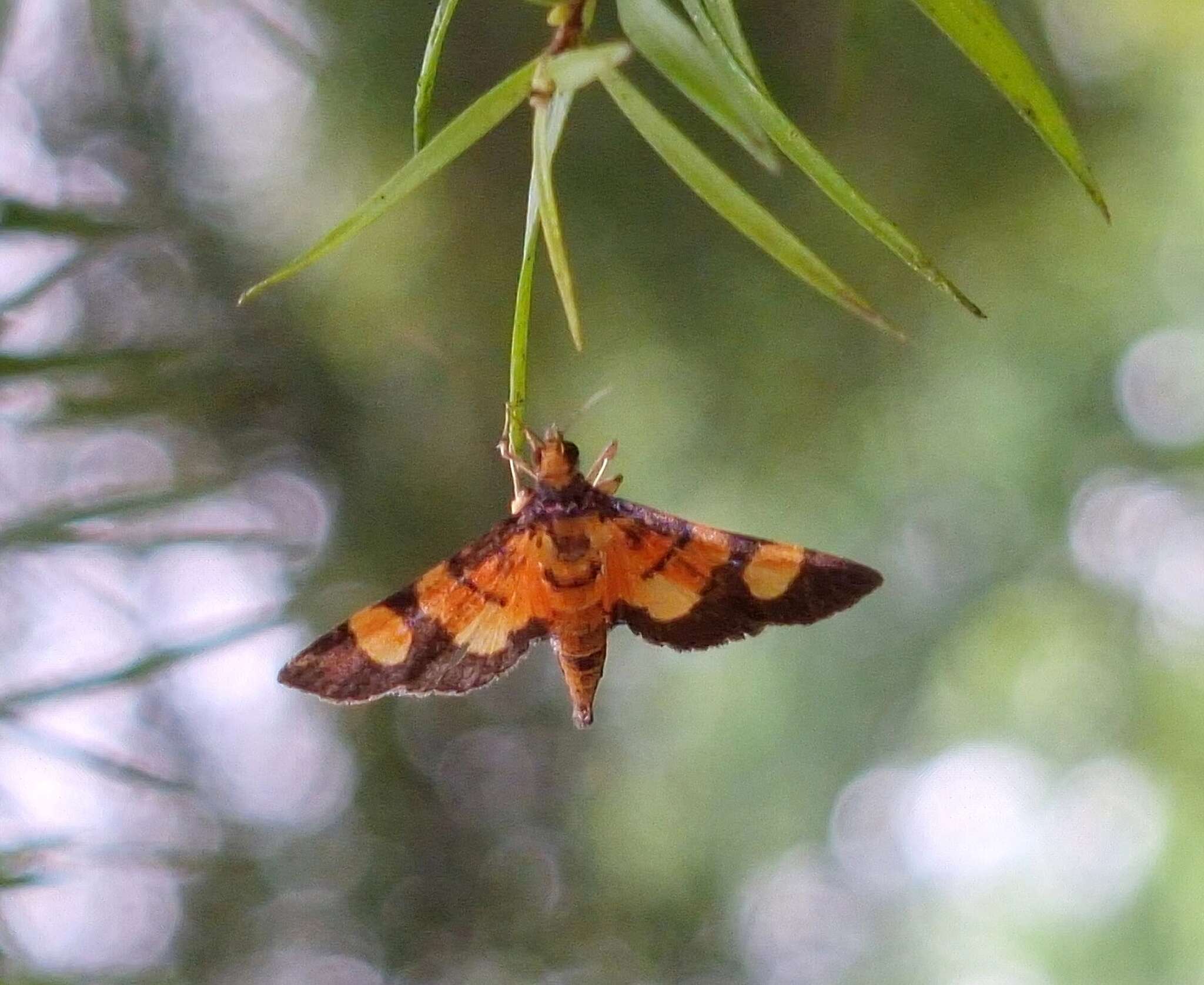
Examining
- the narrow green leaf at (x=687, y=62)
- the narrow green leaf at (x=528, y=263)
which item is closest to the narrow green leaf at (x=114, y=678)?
the narrow green leaf at (x=528, y=263)

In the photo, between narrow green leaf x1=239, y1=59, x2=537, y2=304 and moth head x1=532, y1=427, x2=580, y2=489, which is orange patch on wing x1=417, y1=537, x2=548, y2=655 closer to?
moth head x1=532, y1=427, x2=580, y2=489

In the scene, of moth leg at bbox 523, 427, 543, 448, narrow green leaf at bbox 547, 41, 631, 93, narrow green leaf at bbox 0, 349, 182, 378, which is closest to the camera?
narrow green leaf at bbox 547, 41, 631, 93

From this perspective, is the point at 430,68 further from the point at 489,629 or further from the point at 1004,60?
the point at 489,629

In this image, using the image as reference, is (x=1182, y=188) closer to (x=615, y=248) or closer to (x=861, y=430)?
(x=861, y=430)

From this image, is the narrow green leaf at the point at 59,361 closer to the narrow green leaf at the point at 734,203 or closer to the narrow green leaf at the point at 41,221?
the narrow green leaf at the point at 41,221

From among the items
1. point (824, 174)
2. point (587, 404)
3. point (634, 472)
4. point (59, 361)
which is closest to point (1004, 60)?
point (824, 174)

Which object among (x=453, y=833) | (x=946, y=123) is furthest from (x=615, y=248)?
(x=453, y=833)

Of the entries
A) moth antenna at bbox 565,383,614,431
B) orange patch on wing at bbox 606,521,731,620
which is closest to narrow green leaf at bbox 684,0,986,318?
moth antenna at bbox 565,383,614,431
